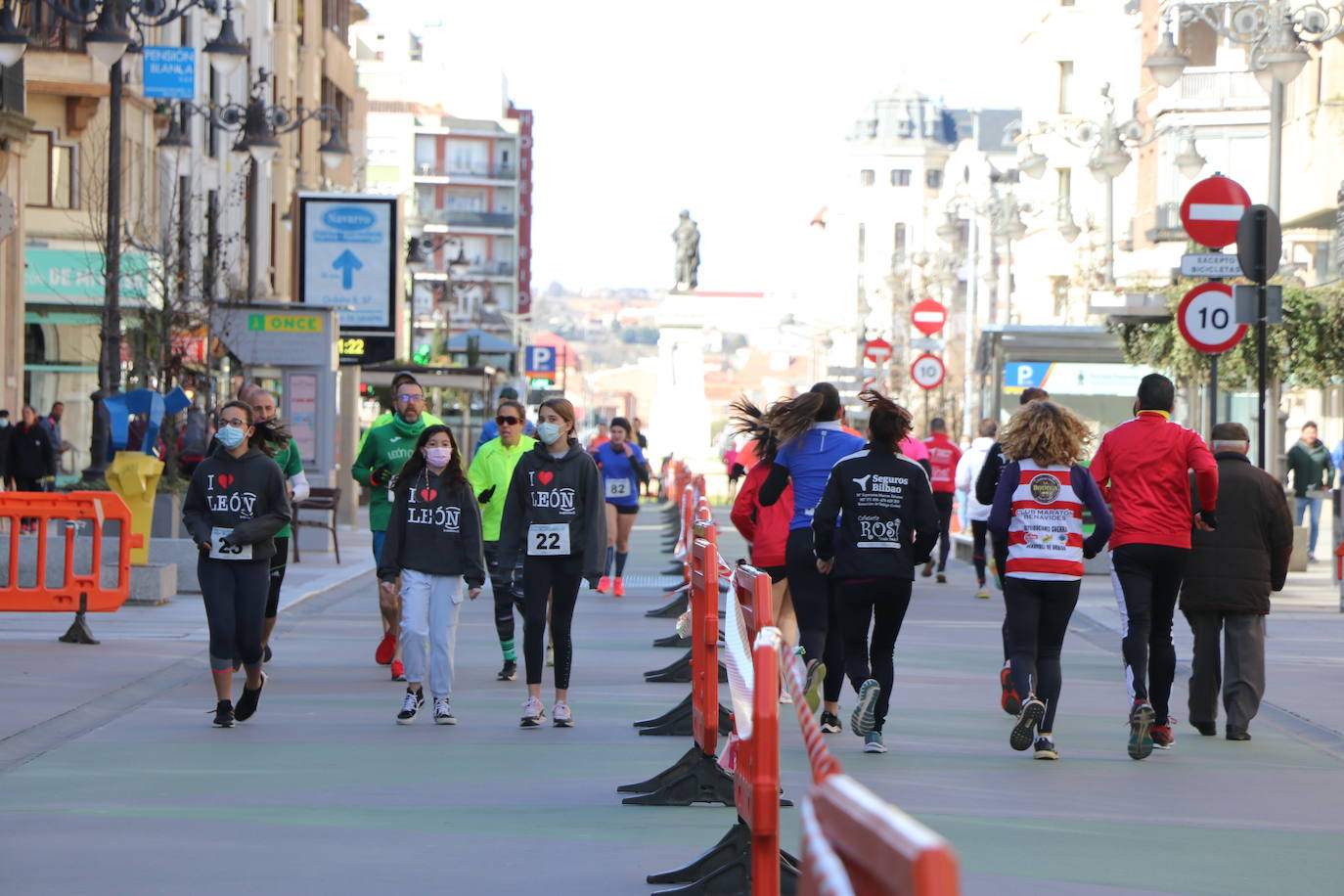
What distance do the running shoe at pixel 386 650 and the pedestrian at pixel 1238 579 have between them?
18.2 feet

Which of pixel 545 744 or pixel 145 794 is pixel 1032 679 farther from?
pixel 145 794

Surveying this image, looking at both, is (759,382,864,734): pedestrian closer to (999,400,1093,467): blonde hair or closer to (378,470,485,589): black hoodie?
(999,400,1093,467): blonde hair

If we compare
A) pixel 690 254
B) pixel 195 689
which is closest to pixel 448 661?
pixel 195 689

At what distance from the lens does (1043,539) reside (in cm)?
1088

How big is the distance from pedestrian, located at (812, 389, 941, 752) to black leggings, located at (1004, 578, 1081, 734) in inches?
21.9

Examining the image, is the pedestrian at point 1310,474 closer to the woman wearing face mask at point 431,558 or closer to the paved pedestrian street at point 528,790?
the paved pedestrian street at point 528,790

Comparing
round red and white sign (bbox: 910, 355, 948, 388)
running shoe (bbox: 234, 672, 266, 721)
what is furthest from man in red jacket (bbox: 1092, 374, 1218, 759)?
round red and white sign (bbox: 910, 355, 948, 388)

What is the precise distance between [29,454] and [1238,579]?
2377 centimetres

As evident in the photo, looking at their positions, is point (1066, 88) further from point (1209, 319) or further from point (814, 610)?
point (814, 610)

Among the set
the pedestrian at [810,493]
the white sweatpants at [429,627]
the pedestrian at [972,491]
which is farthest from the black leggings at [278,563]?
the pedestrian at [972,491]

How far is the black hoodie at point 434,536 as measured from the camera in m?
12.3

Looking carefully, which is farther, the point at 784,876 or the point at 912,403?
the point at 912,403

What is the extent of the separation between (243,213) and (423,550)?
38.0 meters

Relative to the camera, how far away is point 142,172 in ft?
135
